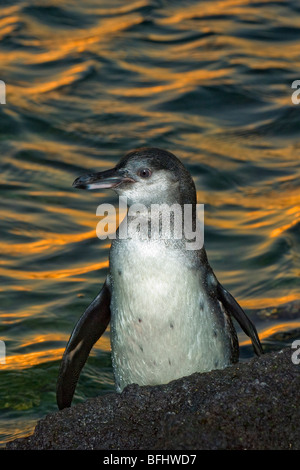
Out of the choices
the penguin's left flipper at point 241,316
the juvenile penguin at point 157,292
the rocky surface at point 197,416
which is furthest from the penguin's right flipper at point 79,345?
the rocky surface at point 197,416

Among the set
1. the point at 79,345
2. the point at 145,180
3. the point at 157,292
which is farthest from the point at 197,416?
the point at 79,345

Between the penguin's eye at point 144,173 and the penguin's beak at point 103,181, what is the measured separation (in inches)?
1.9

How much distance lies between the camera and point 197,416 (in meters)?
3.48

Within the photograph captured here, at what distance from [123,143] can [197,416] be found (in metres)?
6.54

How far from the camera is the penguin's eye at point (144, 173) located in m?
4.85

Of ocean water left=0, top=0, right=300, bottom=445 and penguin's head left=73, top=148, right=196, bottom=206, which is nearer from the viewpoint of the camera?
penguin's head left=73, top=148, right=196, bottom=206

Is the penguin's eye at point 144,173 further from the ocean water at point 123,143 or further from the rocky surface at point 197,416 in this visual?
the ocean water at point 123,143

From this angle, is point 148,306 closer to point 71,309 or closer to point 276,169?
point 71,309

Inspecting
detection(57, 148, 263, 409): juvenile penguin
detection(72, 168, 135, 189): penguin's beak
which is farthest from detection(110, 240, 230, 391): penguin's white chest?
detection(72, 168, 135, 189): penguin's beak

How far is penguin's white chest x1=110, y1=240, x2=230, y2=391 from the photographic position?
476 centimetres

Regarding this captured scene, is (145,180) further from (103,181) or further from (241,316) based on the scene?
(241,316)

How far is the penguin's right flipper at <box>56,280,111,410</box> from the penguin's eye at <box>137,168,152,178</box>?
0.74 m

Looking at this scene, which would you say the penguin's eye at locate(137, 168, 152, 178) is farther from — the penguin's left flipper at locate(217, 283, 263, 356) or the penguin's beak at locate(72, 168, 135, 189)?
the penguin's left flipper at locate(217, 283, 263, 356)

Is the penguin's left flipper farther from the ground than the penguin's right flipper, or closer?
farther from the ground
